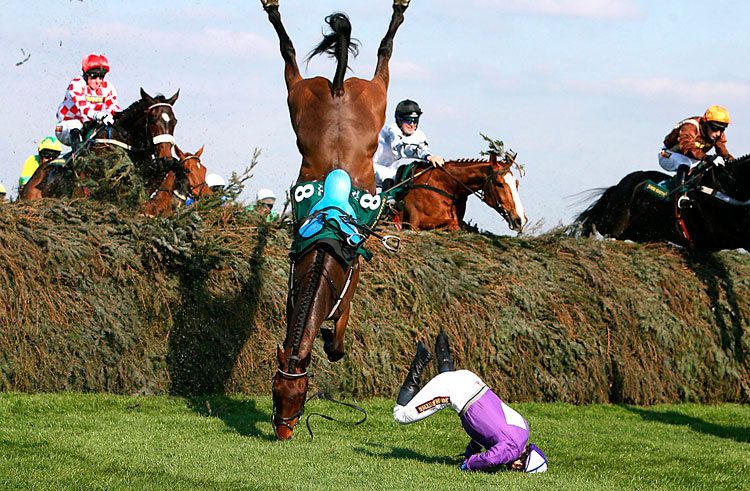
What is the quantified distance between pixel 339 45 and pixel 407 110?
19.7 feet

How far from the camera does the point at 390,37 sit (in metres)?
8.88

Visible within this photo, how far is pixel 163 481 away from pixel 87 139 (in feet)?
25.4

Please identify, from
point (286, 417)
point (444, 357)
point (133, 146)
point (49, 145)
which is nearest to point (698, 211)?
point (133, 146)

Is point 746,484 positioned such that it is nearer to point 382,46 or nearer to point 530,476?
point 530,476

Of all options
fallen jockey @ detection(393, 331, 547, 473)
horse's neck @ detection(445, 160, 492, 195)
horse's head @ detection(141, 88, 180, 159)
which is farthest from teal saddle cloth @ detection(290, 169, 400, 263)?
horse's neck @ detection(445, 160, 492, 195)

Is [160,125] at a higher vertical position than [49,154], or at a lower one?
lower

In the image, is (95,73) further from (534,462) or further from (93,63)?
(534,462)

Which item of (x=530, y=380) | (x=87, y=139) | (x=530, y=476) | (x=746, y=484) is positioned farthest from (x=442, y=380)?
(x=87, y=139)

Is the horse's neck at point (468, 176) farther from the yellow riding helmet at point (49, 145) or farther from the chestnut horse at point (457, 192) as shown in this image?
the yellow riding helmet at point (49, 145)

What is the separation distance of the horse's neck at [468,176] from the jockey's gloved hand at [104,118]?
431cm

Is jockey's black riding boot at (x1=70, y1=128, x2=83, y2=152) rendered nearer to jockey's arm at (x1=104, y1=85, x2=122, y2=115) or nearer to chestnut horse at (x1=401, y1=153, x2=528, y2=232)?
jockey's arm at (x1=104, y1=85, x2=122, y2=115)

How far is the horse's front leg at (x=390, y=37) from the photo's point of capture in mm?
8844

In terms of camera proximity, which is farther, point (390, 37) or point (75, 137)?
point (75, 137)

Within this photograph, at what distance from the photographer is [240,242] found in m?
9.55
